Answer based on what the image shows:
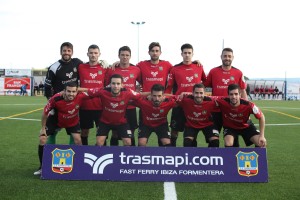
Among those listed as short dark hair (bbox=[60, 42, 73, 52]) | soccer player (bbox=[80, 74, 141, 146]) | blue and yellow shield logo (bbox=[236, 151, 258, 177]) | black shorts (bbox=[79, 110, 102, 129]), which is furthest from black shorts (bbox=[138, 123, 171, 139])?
short dark hair (bbox=[60, 42, 73, 52])

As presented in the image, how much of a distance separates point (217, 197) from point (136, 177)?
1.30m

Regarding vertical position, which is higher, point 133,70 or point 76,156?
point 133,70

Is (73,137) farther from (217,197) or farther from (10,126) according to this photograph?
(10,126)

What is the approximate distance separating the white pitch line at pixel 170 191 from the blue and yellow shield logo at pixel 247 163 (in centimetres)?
106

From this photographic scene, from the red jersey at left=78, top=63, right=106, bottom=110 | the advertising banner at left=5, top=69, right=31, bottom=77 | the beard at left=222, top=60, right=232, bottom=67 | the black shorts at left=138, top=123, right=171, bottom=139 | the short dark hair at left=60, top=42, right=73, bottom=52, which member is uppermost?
the advertising banner at left=5, top=69, right=31, bottom=77

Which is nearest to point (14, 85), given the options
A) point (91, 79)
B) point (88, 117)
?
point (88, 117)

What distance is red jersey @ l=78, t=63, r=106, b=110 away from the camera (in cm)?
673

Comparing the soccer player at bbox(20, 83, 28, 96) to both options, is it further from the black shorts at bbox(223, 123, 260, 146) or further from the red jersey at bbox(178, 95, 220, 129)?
the black shorts at bbox(223, 123, 260, 146)

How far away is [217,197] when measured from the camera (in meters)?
4.64

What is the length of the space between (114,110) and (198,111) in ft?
4.96

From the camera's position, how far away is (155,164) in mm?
5387

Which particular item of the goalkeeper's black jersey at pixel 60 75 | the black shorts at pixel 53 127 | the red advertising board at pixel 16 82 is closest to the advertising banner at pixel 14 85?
the red advertising board at pixel 16 82

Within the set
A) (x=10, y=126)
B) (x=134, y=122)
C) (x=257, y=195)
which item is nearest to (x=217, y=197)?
Answer: (x=257, y=195)

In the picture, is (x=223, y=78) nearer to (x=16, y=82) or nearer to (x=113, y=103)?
(x=113, y=103)
